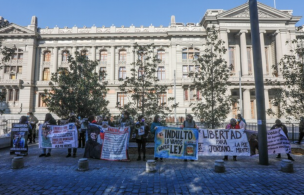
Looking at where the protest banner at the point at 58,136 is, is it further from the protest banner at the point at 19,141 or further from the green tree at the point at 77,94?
the green tree at the point at 77,94

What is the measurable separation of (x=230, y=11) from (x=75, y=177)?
39235 millimetres

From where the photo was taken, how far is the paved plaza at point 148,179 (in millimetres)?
4594

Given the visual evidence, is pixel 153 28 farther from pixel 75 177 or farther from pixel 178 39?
pixel 75 177

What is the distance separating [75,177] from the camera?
5.51 m

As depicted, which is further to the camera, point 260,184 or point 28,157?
point 28,157

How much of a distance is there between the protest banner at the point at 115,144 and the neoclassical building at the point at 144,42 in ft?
88.0

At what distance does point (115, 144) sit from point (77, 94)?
238 inches

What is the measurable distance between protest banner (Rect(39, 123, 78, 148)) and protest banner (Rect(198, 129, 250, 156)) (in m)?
5.66

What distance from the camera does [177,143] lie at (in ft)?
24.5

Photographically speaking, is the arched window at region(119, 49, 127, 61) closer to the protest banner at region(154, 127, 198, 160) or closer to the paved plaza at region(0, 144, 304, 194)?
the protest banner at region(154, 127, 198, 160)

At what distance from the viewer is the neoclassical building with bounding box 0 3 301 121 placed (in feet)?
116

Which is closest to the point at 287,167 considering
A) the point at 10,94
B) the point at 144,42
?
the point at 144,42

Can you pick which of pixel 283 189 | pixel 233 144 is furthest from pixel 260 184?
pixel 233 144

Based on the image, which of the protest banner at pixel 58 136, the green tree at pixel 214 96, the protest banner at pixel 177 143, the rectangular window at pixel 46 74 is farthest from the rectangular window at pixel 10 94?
the protest banner at pixel 177 143
